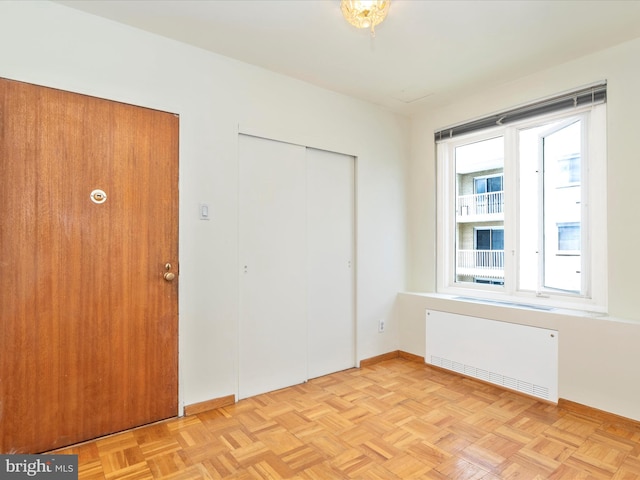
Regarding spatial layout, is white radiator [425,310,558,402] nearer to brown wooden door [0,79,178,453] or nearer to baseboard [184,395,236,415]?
baseboard [184,395,236,415]

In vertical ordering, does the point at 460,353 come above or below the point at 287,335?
below

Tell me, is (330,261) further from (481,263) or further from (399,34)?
(399,34)

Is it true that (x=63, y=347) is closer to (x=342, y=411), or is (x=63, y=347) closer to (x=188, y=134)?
(x=188, y=134)

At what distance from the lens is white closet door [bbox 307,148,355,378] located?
3195 millimetres

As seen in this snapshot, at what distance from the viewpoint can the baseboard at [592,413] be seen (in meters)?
2.34

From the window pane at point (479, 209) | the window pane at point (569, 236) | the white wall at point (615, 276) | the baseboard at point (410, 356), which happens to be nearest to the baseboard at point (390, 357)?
the baseboard at point (410, 356)

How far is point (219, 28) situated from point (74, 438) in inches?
102

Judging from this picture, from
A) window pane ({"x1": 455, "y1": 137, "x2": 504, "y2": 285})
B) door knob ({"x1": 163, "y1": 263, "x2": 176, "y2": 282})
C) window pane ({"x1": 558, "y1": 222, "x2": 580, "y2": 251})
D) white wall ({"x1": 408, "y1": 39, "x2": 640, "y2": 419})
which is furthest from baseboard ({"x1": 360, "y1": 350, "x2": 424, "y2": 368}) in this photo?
door knob ({"x1": 163, "y1": 263, "x2": 176, "y2": 282})

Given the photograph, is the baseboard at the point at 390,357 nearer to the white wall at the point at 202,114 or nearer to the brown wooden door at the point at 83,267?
the white wall at the point at 202,114

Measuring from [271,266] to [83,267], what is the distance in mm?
1268

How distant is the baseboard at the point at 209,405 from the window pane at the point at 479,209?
238 cm

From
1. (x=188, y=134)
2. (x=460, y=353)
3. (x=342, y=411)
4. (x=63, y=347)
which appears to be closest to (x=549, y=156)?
(x=460, y=353)

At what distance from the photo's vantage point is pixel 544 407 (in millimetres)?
2633

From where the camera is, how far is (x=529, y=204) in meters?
3.09
